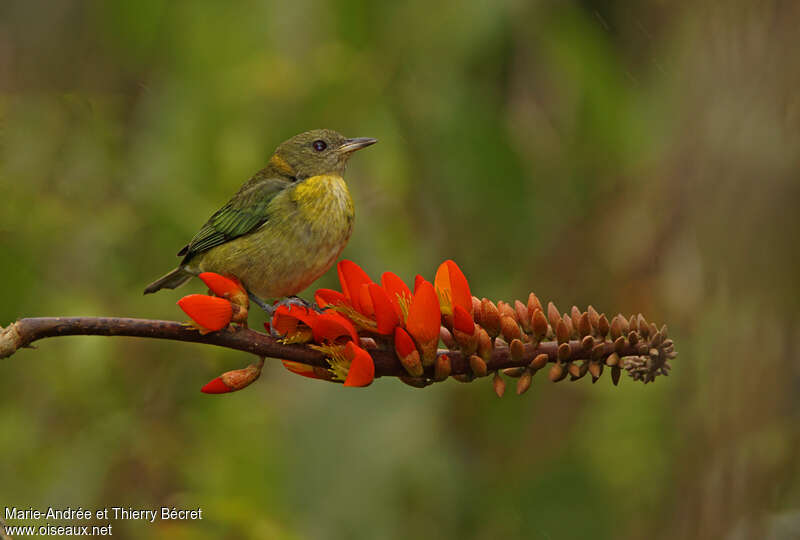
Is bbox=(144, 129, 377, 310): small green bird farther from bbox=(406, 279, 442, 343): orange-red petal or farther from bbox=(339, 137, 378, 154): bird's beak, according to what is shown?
bbox=(406, 279, 442, 343): orange-red petal

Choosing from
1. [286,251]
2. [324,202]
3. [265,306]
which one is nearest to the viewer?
[265,306]

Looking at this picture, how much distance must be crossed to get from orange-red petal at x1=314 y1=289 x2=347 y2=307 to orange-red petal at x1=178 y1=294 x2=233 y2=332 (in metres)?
0.17

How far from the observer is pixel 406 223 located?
3467 millimetres

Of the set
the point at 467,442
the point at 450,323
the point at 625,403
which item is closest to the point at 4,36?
the point at 467,442

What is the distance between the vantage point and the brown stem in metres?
1.03

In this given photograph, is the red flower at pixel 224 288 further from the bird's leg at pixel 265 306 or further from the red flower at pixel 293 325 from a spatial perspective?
the bird's leg at pixel 265 306

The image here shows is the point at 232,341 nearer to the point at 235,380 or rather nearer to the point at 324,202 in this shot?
the point at 235,380

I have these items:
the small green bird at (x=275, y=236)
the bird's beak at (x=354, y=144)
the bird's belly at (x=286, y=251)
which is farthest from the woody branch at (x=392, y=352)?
the bird's beak at (x=354, y=144)

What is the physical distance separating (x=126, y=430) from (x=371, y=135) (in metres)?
1.34

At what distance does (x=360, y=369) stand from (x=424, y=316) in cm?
11

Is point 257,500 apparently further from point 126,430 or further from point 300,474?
point 126,430

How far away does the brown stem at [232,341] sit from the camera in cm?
103

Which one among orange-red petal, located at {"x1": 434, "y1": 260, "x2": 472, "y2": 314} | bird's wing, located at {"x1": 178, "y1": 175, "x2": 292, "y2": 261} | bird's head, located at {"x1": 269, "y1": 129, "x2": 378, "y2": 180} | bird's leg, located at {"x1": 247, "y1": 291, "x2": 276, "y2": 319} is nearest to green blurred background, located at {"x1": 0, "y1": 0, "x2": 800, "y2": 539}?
bird's head, located at {"x1": 269, "y1": 129, "x2": 378, "y2": 180}

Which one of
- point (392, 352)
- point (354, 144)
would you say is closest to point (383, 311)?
point (392, 352)
